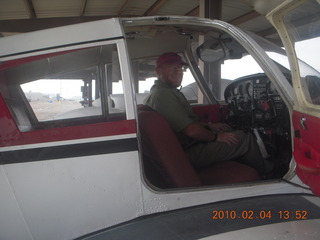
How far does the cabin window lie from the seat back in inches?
8.4

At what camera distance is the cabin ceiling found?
7.25m

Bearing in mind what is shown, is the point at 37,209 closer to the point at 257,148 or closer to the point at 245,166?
the point at 245,166

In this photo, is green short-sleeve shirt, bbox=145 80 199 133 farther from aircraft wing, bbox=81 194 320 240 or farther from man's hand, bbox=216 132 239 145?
aircraft wing, bbox=81 194 320 240

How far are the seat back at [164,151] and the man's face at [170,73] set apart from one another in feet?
2.56

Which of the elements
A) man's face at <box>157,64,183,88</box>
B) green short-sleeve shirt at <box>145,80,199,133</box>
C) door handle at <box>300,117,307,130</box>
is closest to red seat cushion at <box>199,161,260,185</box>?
green short-sleeve shirt at <box>145,80,199,133</box>

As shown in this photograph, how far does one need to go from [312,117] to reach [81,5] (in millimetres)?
7619

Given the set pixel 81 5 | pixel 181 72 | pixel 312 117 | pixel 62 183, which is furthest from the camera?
pixel 81 5

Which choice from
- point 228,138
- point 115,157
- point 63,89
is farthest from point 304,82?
point 63,89

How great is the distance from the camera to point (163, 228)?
1548 millimetres

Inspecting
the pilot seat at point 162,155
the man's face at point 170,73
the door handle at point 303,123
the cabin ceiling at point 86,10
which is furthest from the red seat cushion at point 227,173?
the cabin ceiling at point 86,10

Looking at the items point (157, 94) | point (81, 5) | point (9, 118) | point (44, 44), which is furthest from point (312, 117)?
point (81, 5)

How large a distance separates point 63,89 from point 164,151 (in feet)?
2.56

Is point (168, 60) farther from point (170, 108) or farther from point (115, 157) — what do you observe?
point (115, 157)

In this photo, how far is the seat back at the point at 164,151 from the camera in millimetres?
1823
